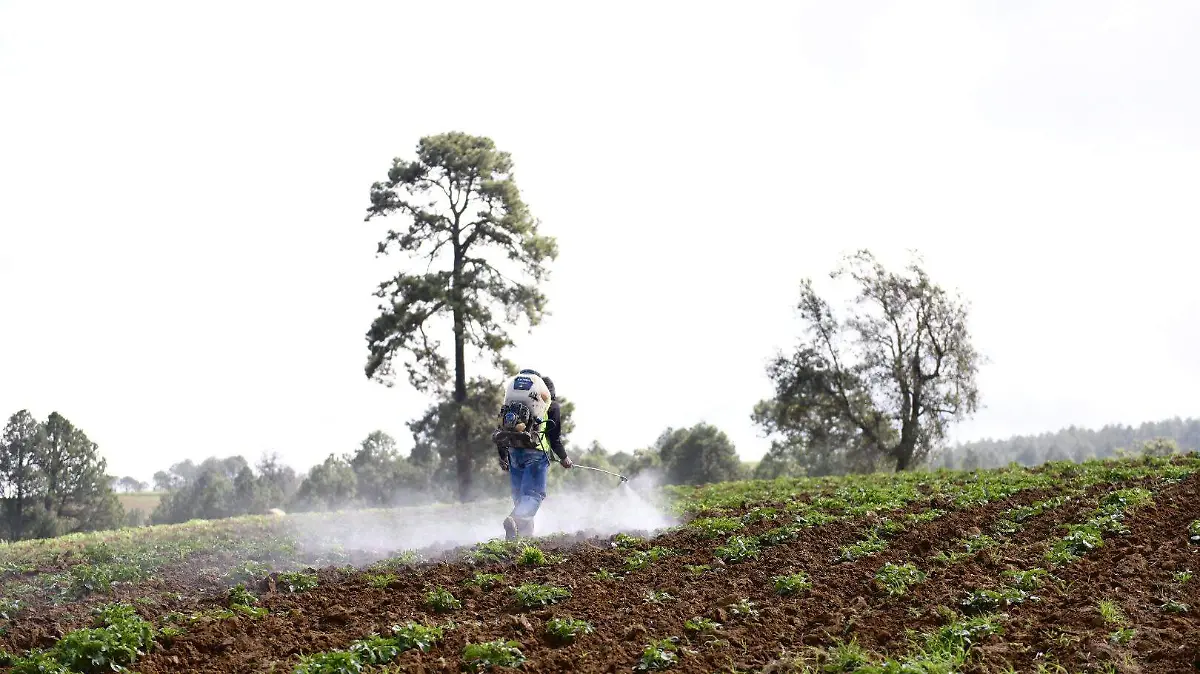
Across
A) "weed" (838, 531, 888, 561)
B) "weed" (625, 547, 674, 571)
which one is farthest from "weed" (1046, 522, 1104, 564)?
"weed" (625, 547, 674, 571)

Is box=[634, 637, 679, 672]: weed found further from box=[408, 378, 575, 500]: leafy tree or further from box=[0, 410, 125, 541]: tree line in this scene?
box=[0, 410, 125, 541]: tree line

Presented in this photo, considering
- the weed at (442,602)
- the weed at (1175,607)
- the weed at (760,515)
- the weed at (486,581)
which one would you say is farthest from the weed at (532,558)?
the weed at (1175,607)

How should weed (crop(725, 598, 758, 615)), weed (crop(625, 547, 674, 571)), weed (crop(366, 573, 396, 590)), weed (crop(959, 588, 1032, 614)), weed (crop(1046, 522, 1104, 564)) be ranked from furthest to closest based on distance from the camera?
1. weed (crop(625, 547, 674, 571))
2. weed (crop(366, 573, 396, 590))
3. weed (crop(1046, 522, 1104, 564))
4. weed (crop(725, 598, 758, 615))
5. weed (crop(959, 588, 1032, 614))

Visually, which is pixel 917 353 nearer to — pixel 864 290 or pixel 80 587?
pixel 864 290

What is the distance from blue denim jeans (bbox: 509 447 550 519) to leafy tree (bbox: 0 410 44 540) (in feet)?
159

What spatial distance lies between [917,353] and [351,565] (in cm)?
3476

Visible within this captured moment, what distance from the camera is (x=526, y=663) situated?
28.8 feet

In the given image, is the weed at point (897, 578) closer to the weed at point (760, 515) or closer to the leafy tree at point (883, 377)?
the weed at point (760, 515)

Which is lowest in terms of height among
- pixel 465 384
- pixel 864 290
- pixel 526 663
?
pixel 526 663

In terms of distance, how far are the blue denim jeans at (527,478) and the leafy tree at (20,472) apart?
48385mm

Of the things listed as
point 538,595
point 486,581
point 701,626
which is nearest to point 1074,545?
point 701,626

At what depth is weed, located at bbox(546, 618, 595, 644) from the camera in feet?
31.7

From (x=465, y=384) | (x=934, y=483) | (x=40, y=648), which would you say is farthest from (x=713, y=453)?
(x=40, y=648)

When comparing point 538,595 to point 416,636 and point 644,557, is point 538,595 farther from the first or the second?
point 644,557
